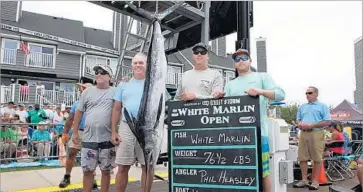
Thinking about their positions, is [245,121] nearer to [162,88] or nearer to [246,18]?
→ [162,88]

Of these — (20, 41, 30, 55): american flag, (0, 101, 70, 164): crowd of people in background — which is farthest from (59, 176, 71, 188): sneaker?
(20, 41, 30, 55): american flag

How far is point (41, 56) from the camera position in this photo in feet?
68.7

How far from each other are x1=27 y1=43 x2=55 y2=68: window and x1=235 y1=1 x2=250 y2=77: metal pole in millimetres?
18852

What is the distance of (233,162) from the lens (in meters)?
3.00

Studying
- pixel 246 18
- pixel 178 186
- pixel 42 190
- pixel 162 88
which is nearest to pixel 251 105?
pixel 162 88

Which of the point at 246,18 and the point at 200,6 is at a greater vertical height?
the point at 200,6

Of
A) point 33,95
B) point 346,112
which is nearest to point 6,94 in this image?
point 33,95

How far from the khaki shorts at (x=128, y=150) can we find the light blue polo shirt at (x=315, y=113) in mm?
3194

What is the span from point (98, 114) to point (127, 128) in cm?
45

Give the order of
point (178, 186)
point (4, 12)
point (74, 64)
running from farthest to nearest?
point (74, 64), point (4, 12), point (178, 186)

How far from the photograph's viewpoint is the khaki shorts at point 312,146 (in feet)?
17.8

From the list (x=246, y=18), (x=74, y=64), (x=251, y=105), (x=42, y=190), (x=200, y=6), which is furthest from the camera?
(x=74, y=64)

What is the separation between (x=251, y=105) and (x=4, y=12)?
2172 cm

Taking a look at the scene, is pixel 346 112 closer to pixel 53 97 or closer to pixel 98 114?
pixel 98 114
